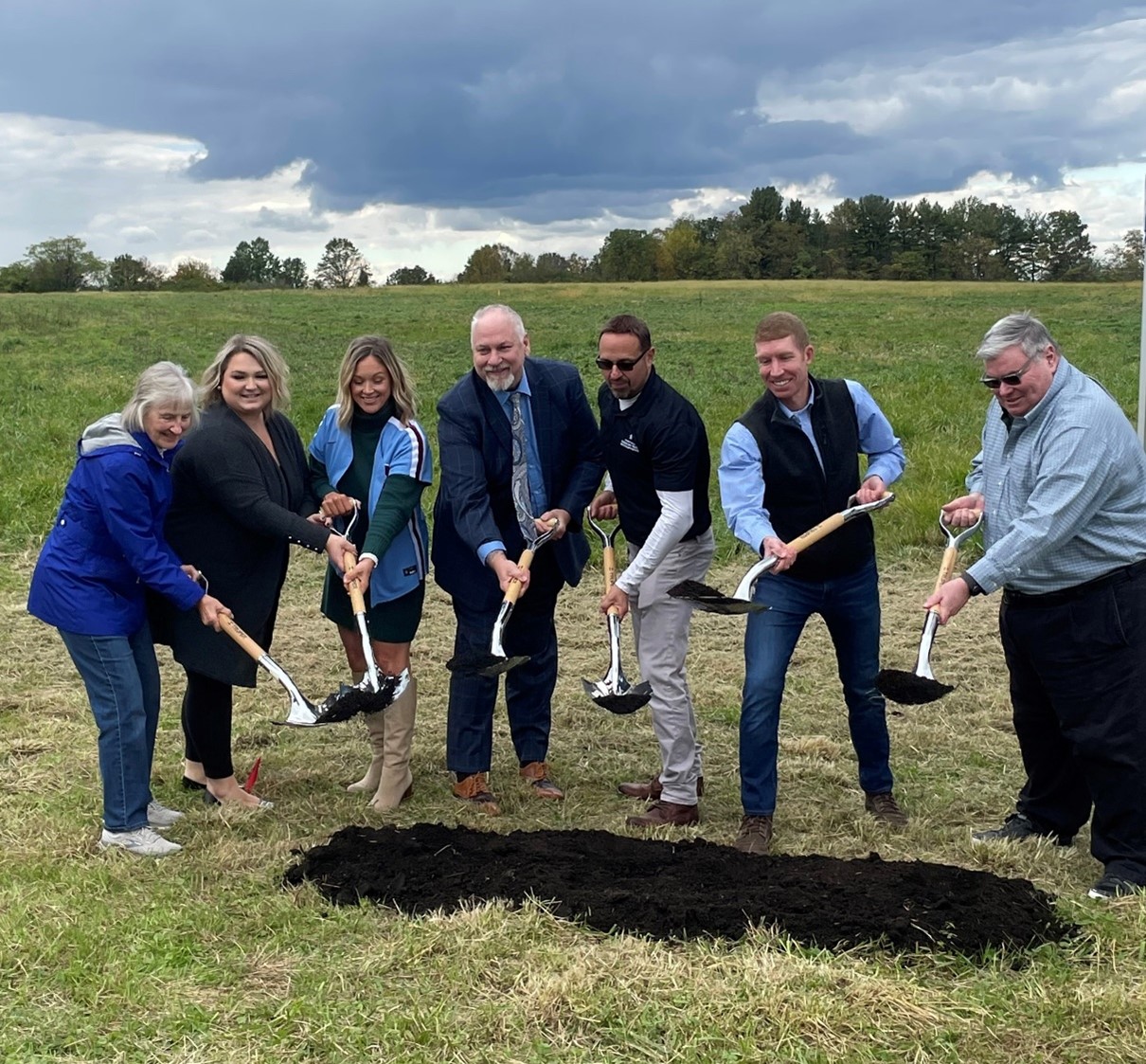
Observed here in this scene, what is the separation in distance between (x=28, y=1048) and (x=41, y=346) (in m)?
23.1

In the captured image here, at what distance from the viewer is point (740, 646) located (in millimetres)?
8141

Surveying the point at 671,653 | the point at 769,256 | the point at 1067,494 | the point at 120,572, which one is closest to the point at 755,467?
the point at 671,653

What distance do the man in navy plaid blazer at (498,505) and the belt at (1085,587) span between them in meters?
1.85

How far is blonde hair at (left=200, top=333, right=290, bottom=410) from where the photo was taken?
196 inches

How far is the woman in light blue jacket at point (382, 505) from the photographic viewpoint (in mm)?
5066

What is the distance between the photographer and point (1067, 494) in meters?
4.12

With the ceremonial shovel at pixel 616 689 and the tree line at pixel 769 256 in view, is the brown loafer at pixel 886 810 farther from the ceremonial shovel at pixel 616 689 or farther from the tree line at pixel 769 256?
the tree line at pixel 769 256

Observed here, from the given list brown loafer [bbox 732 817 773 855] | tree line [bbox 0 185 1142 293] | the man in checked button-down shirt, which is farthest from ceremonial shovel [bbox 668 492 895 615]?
tree line [bbox 0 185 1142 293]

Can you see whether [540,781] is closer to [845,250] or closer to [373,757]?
[373,757]

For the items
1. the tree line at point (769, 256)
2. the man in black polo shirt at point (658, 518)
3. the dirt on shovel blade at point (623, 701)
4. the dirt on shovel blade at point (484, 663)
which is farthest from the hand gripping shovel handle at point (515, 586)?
the tree line at point (769, 256)

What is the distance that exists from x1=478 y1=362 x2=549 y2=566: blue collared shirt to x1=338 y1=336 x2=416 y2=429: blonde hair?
377 millimetres

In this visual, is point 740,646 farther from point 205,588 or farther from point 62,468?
point 62,468

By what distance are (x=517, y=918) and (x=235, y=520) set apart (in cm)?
200

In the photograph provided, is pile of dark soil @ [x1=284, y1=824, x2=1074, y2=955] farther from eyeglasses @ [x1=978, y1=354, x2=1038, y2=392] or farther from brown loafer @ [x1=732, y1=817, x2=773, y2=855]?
eyeglasses @ [x1=978, y1=354, x2=1038, y2=392]
